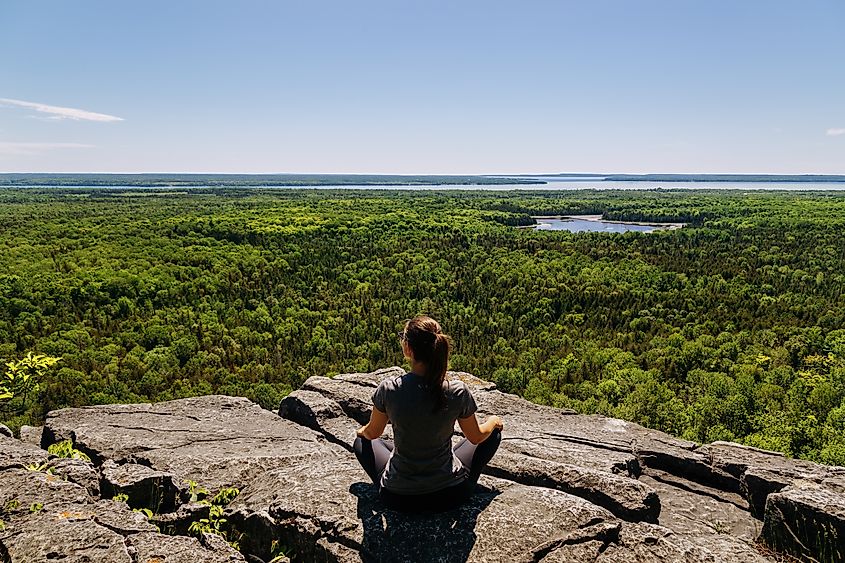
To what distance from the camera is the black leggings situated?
5242 mm

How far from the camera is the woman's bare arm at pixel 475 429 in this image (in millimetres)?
5242

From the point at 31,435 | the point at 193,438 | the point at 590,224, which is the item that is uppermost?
the point at 193,438

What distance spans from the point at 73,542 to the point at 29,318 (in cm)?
3515

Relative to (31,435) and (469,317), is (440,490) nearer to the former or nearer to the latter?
(31,435)

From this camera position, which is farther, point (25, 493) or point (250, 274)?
point (250, 274)

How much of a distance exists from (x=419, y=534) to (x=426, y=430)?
3.13 feet

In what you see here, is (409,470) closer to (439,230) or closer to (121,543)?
(121,543)

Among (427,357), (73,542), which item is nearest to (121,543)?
(73,542)

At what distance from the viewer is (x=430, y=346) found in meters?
4.80

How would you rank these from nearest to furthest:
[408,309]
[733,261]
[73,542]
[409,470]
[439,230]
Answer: [73,542] < [409,470] < [408,309] < [733,261] < [439,230]

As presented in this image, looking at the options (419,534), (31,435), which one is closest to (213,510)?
(419,534)

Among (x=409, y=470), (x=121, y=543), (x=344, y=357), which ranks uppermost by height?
(x=409, y=470)

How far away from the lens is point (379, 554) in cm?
491

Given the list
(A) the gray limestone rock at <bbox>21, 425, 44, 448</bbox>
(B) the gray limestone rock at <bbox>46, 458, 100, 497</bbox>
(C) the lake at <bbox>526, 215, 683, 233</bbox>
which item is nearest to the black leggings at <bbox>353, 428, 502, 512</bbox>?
(B) the gray limestone rock at <bbox>46, 458, 100, 497</bbox>
